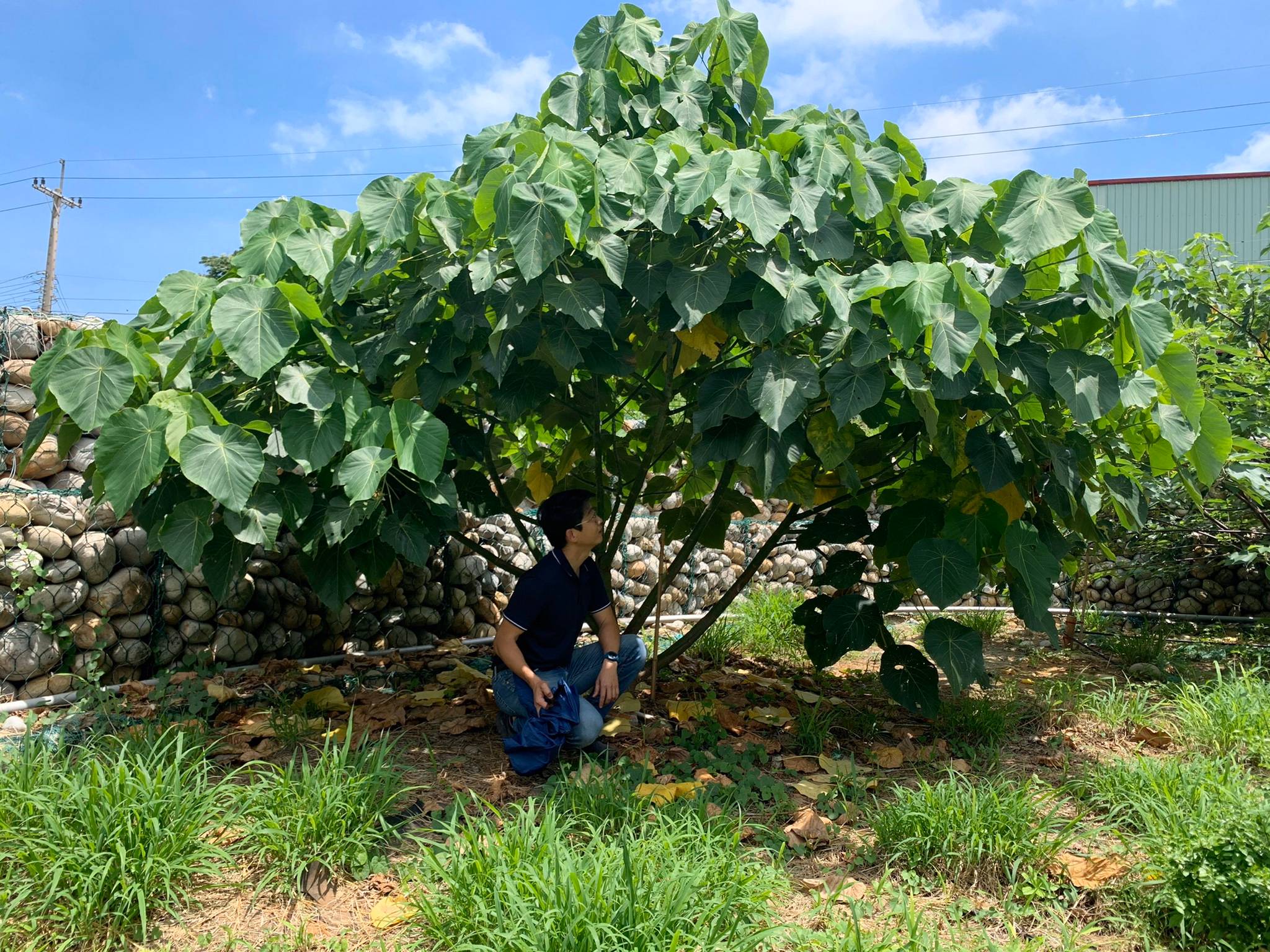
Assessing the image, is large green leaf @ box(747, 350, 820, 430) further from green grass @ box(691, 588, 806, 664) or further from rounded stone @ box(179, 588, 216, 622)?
rounded stone @ box(179, 588, 216, 622)

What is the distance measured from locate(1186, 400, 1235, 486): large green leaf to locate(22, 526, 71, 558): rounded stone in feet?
12.6

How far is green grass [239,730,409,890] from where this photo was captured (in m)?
2.13

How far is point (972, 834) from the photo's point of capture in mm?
2213

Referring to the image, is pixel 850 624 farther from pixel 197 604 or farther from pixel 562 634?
pixel 197 604

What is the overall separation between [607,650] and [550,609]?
9.4 inches

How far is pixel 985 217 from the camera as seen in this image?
253 cm

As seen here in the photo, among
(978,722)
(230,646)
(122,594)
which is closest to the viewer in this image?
(978,722)

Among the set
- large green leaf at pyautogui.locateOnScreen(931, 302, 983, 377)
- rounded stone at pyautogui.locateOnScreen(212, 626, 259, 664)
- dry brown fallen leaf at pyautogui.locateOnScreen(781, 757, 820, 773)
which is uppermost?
large green leaf at pyautogui.locateOnScreen(931, 302, 983, 377)

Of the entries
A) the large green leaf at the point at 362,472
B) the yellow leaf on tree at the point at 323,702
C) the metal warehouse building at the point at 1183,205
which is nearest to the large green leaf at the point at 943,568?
the large green leaf at the point at 362,472

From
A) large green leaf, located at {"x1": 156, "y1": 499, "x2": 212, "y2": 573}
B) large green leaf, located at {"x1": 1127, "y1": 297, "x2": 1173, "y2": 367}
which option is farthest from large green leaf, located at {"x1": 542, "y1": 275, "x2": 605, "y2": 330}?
large green leaf, located at {"x1": 1127, "y1": 297, "x2": 1173, "y2": 367}

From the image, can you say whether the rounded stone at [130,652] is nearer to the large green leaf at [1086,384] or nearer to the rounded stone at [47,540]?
the rounded stone at [47,540]

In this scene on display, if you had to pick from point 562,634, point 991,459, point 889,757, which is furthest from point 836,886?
point 991,459

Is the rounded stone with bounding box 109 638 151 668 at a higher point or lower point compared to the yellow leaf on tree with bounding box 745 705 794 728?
higher

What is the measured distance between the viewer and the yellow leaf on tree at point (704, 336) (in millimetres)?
2668
